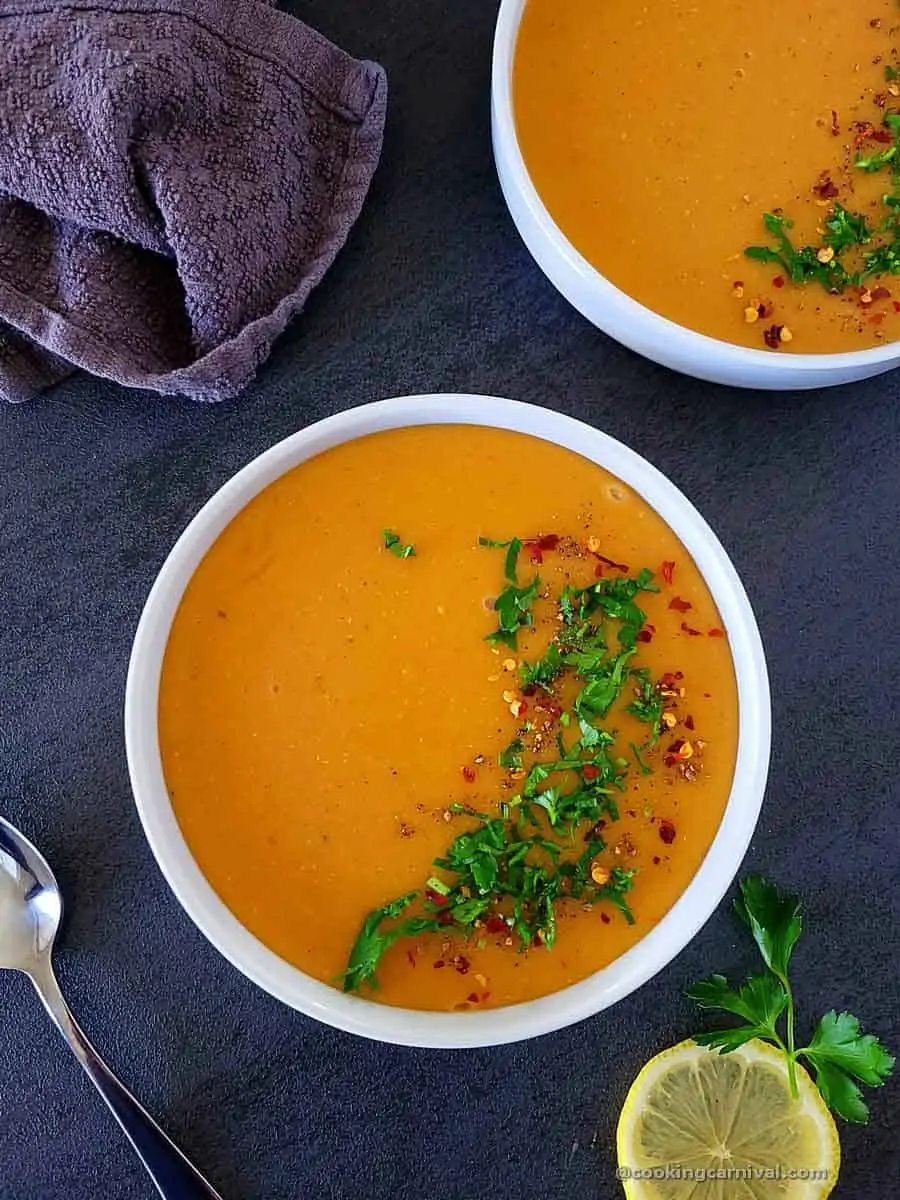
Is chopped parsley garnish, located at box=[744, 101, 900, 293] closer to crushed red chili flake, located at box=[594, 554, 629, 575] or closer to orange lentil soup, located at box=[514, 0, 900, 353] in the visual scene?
orange lentil soup, located at box=[514, 0, 900, 353]

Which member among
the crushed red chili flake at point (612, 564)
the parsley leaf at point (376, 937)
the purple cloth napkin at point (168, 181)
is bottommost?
the parsley leaf at point (376, 937)

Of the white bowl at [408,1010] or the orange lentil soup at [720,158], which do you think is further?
the orange lentil soup at [720,158]

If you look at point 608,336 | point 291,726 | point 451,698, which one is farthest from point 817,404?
point 291,726

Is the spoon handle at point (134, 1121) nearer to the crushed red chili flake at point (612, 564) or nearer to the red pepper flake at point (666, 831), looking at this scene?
the red pepper flake at point (666, 831)

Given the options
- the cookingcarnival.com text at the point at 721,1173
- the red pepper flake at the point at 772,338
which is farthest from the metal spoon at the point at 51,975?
the red pepper flake at the point at 772,338

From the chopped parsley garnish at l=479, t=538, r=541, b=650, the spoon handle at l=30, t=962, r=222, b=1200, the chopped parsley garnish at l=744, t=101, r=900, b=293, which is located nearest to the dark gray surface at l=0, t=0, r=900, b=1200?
the spoon handle at l=30, t=962, r=222, b=1200

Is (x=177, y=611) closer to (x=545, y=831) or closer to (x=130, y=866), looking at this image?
(x=130, y=866)

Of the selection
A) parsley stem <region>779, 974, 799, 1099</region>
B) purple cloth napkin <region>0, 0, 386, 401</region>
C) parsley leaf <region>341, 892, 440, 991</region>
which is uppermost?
purple cloth napkin <region>0, 0, 386, 401</region>
